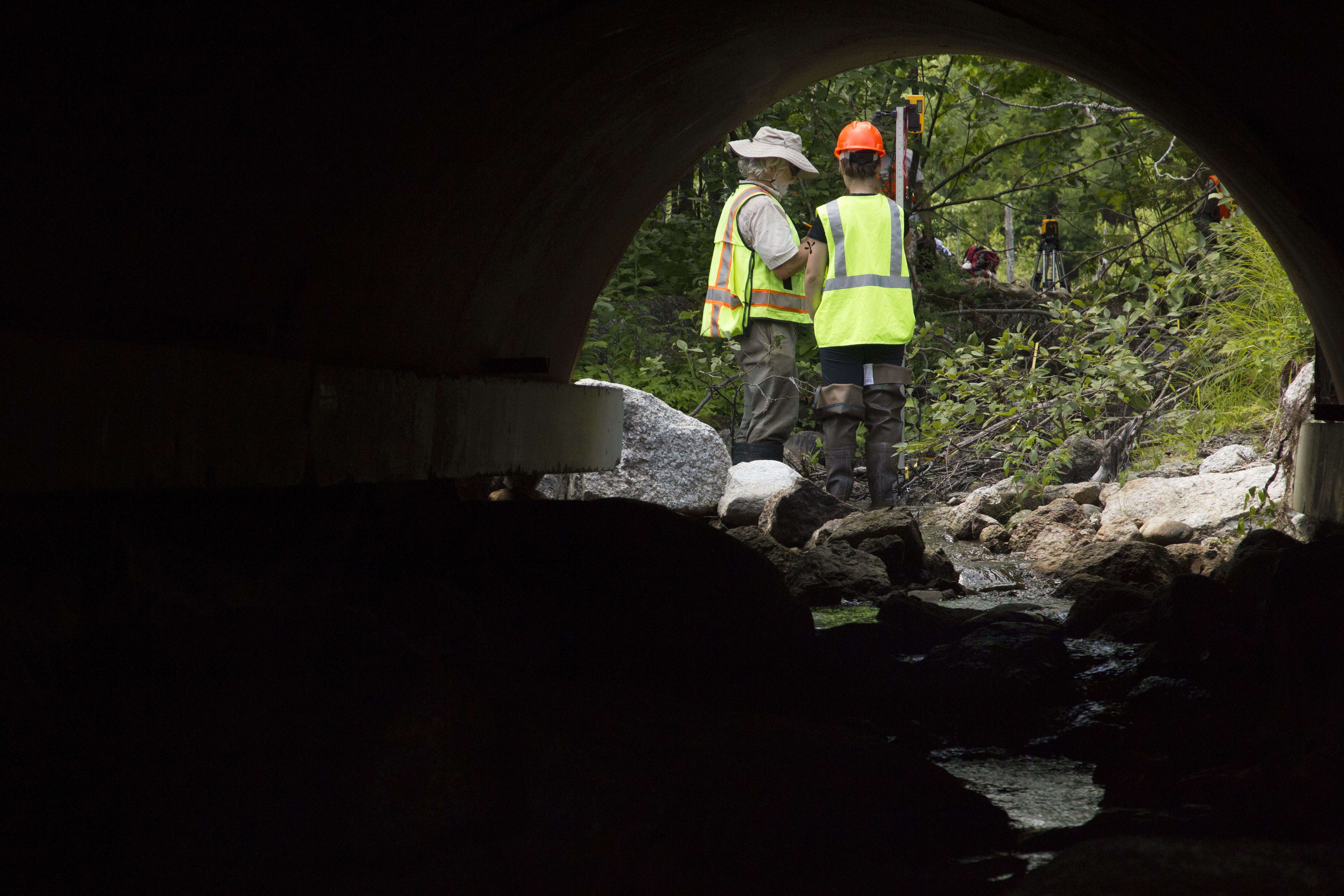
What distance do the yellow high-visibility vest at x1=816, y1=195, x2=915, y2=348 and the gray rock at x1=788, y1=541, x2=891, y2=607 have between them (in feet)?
8.05

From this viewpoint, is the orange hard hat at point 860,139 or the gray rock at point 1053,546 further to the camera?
the orange hard hat at point 860,139

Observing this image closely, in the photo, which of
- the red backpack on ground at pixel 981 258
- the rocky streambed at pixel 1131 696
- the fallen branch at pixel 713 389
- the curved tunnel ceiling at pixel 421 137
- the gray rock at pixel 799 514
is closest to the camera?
the rocky streambed at pixel 1131 696

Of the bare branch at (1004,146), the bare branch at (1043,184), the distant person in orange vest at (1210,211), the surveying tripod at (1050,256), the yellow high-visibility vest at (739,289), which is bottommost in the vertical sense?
the yellow high-visibility vest at (739,289)

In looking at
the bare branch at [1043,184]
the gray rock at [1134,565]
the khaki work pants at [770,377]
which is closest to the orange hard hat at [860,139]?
the khaki work pants at [770,377]

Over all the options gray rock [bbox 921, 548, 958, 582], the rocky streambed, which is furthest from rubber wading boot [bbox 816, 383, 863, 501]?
the rocky streambed

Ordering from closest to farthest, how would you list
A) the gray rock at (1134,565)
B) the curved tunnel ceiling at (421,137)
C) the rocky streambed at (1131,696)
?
the rocky streambed at (1131,696) < the curved tunnel ceiling at (421,137) < the gray rock at (1134,565)

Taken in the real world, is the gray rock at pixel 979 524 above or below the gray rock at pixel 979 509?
below

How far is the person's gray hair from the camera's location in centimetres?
787

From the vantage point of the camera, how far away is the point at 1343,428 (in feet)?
13.4

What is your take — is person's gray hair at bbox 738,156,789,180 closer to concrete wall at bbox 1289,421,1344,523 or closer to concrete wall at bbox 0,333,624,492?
concrete wall at bbox 0,333,624,492

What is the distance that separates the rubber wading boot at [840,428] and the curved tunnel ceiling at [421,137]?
2906 millimetres

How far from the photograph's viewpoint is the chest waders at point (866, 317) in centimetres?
748

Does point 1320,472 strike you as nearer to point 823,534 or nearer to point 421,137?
point 823,534

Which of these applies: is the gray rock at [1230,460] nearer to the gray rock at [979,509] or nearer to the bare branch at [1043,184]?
the gray rock at [979,509]
